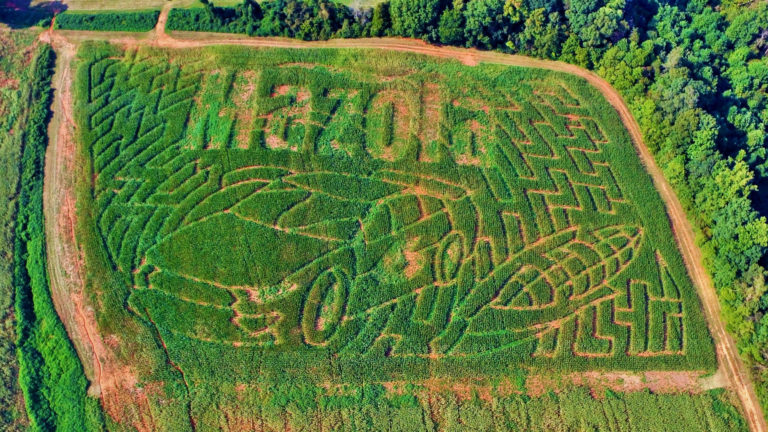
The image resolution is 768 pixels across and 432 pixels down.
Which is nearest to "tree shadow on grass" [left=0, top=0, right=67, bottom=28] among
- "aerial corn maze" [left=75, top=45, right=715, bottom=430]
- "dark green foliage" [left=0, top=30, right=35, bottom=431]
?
"dark green foliage" [left=0, top=30, right=35, bottom=431]

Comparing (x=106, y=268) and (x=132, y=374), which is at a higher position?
(x=106, y=268)

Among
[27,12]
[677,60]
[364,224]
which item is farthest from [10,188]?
[677,60]

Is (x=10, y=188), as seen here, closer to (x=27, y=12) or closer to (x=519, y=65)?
(x=27, y=12)

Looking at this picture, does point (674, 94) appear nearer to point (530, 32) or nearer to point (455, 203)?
point (530, 32)

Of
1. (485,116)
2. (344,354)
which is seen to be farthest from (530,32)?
(344,354)

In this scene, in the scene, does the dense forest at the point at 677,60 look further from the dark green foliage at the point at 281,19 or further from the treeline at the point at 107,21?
the treeline at the point at 107,21

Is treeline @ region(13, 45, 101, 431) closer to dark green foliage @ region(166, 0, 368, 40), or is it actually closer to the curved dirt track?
the curved dirt track
